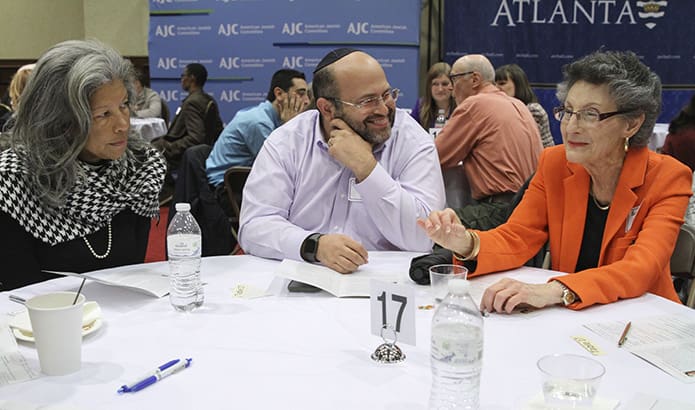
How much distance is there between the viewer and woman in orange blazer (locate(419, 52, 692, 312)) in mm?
1941

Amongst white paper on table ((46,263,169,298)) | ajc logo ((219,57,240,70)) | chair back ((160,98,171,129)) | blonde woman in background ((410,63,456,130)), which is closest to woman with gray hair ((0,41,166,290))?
white paper on table ((46,263,169,298))

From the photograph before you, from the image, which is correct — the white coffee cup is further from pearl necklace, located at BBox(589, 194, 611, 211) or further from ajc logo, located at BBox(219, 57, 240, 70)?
ajc logo, located at BBox(219, 57, 240, 70)

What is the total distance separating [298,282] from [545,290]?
664 millimetres

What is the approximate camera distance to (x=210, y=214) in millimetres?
3932

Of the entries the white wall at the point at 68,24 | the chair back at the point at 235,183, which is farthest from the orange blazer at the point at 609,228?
the white wall at the point at 68,24

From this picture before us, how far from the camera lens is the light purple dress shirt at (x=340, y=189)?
2.31 meters

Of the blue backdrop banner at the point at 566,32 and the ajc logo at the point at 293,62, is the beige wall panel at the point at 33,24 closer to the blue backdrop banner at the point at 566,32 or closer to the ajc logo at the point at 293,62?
the ajc logo at the point at 293,62

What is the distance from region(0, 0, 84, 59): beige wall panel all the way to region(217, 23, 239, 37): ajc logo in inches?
107

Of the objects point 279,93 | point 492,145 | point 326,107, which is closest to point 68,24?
point 279,93

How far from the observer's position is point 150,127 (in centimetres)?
723

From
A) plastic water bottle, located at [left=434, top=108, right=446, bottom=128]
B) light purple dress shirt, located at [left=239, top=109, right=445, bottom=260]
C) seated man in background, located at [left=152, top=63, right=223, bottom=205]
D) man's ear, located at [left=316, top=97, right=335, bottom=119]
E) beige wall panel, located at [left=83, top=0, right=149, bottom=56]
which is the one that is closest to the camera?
light purple dress shirt, located at [left=239, top=109, right=445, bottom=260]

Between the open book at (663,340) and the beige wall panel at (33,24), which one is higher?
the beige wall panel at (33,24)

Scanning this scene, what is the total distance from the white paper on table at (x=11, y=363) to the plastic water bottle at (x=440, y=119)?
4.62 metres

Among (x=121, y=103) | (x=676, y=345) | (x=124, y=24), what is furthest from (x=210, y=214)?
(x=124, y=24)
